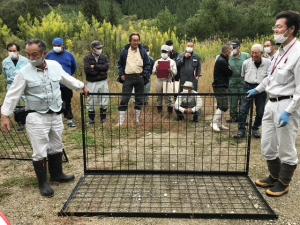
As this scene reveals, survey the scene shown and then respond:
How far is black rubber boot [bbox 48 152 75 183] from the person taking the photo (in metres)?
5.44

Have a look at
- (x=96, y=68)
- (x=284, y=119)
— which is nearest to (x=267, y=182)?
(x=284, y=119)

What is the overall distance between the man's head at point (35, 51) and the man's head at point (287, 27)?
2717 millimetres

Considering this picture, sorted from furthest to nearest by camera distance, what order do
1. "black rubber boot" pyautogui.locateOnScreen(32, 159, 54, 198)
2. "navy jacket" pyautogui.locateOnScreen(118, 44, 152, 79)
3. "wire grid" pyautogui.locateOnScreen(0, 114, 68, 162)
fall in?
"navy jacket" pyautogui.locateOnScreen(118, 44, 152, 79) → "wire grid" pyautogui.locateOnScreen(0, 114, 68, 162) → "black rubber boot" pyautogui.locateOnScreen(32, 159, 54, 198)

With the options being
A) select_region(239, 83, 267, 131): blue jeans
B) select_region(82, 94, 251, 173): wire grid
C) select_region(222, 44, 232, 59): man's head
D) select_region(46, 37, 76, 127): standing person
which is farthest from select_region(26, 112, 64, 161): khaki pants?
select_region(222, 44, 232, 59): man's head

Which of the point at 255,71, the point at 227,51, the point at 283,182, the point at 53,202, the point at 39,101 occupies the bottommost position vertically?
the point at 53,202

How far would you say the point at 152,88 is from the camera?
35.5 ft

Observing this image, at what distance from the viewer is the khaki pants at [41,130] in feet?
16.2

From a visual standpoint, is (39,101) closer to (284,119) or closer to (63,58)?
(284,119)

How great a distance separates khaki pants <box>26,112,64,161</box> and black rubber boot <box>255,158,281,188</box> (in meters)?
2.66

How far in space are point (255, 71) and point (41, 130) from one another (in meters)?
4.10

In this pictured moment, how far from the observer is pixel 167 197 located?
5023 mm

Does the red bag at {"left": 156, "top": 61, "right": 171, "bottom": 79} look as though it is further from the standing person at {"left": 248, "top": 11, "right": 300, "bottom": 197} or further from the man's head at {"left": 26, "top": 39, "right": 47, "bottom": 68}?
the man's head at {"left": 26, "top": 39, "right": 47, "bottom": 68}

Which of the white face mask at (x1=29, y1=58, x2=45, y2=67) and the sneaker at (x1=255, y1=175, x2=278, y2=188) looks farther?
the sneaker at (x1=255, y1=175, x2=278, y2=188)

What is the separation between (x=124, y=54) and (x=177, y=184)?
11.9 ft
